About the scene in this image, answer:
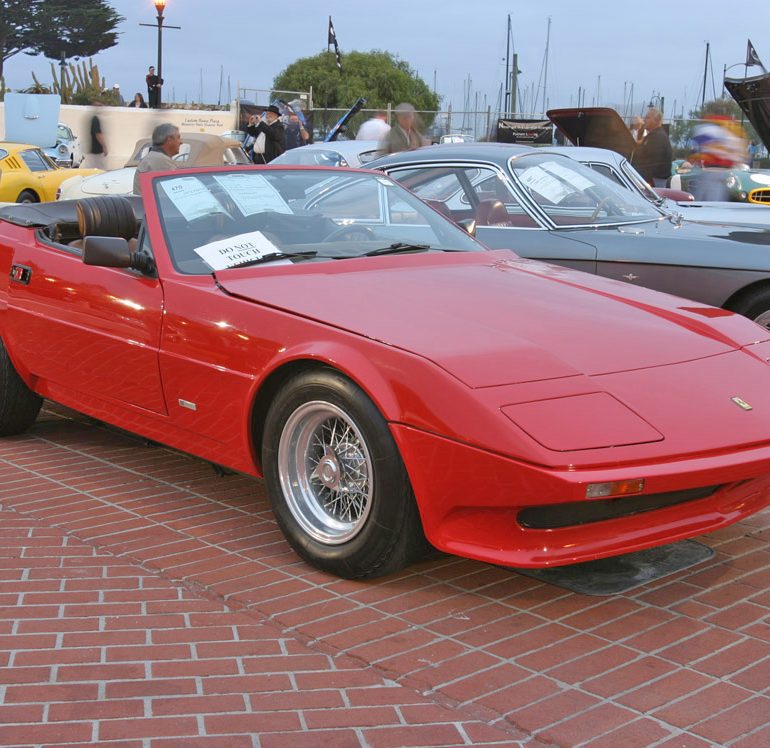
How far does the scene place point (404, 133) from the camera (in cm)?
1125

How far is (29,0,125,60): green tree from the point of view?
6800cm

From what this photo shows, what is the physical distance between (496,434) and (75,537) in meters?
1.76

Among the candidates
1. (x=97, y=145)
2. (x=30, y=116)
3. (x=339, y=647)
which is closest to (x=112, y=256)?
(x=339, y=647)

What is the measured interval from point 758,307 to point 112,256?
3.78m

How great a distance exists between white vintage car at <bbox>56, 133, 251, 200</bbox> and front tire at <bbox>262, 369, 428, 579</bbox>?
10.6m

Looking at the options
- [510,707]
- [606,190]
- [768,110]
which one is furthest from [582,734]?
[768,110]

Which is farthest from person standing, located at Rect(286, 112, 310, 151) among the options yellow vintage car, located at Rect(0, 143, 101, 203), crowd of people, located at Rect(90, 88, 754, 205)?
yellow vintage car, located at Rect(0, 143, 101, 203)

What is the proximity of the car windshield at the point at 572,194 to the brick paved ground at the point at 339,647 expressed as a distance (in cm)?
321

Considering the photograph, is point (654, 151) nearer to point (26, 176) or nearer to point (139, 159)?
point (139, 159)

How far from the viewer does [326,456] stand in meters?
3.59

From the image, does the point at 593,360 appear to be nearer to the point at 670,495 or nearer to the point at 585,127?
the point at 670,495

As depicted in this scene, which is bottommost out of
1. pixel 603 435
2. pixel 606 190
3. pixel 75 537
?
pixel 75 537

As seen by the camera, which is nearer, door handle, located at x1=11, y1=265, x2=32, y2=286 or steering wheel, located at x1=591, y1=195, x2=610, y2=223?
door handle, located at x1=11, y1=265, x2=32, y2=286

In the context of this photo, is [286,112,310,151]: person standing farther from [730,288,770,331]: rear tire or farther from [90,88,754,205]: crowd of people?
[730,288,770,331]: rear tire
